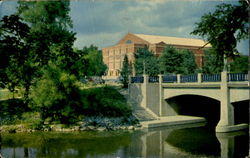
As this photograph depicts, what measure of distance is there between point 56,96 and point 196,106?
1874 cm

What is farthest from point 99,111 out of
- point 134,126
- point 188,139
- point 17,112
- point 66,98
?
point 188,139

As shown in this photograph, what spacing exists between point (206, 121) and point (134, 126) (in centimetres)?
876

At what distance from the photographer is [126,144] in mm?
19078

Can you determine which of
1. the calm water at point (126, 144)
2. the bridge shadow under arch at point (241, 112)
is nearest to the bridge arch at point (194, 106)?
the bridge shadow under arch at point (241, 112)

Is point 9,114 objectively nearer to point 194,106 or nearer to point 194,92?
point 194,92

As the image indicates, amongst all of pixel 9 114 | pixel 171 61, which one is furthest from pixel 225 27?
pixel 171 61

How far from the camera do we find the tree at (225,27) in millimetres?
9875

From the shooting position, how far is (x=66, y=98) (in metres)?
21.5

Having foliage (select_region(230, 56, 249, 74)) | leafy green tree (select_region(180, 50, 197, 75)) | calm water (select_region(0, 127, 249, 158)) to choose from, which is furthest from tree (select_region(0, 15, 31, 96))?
leafy green tree (select_region(180, 50, 197, 75))

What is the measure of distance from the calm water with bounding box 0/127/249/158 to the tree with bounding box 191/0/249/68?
25.1 feet

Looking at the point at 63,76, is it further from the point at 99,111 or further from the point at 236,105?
the point at 236,105

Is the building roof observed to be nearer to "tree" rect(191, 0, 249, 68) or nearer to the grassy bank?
the grassy bank

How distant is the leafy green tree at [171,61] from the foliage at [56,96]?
77.7ft

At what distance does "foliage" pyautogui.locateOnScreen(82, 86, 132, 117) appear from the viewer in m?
23.9
